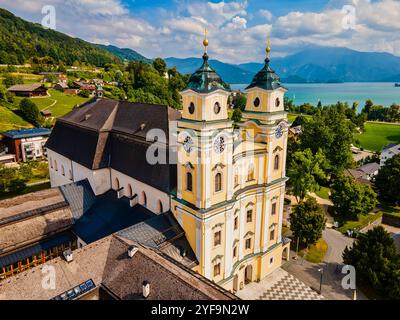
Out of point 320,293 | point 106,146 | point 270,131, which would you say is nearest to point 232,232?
point 270,131

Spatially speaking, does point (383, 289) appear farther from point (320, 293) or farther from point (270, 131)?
point (270, 131)

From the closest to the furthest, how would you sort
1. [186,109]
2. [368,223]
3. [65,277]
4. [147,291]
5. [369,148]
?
1. [147,291]
2. [65,277]
3. [186,109]
4. [368,223]
5. [369,148]

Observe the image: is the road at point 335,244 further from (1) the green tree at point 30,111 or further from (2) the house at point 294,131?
(1) the green tree at point 30,111

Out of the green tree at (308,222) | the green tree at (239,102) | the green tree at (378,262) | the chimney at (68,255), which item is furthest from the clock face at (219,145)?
the green tree at (239,102)

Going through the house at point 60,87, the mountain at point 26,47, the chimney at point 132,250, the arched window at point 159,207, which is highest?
the mountain at point 26,47

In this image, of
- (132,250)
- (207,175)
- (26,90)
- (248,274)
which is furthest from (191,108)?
(26,90)

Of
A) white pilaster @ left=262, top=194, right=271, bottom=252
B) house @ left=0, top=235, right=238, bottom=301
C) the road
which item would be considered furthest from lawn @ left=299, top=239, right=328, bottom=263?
house @ left=0, top=235, right=238, bottom=301

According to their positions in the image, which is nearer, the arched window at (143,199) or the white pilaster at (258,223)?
the white pilaster at (258,223)
